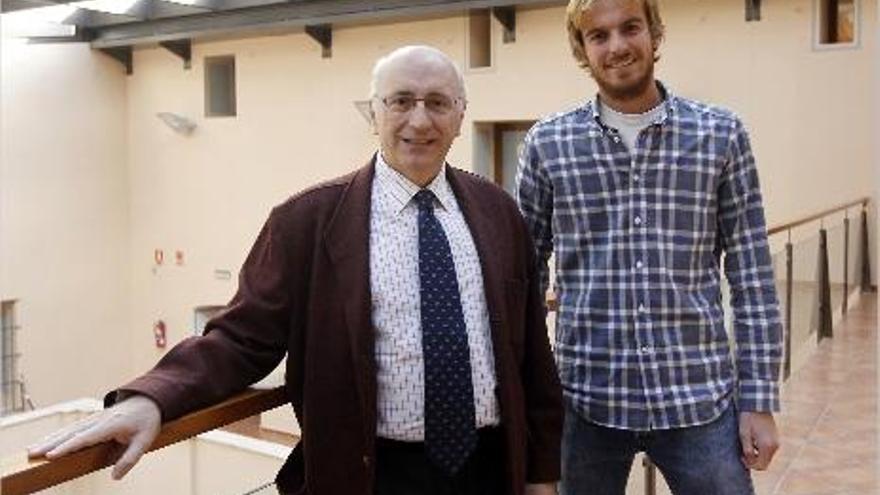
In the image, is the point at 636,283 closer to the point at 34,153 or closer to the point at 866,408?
the point at 866,408

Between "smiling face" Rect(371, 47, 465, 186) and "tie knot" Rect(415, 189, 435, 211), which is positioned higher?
"smiling face" Rect(371, 47, 465, 186)

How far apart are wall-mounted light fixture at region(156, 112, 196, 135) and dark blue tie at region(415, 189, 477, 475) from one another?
11.0 meters

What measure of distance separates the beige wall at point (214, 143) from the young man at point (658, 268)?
6.58 metres

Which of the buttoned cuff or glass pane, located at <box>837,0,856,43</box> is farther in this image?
glass pane, located at <box>837,0,856,43</box>

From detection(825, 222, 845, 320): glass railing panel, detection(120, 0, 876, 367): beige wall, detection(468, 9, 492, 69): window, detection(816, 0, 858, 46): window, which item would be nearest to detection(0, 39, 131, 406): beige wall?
detection(120, 0, 876, 367): beige wall

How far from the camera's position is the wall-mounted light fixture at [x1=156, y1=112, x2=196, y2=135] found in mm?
11930

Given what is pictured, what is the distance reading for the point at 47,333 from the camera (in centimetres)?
1154


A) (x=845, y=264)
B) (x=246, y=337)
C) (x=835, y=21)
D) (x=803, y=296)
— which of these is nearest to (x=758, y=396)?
(x=246, y=337)

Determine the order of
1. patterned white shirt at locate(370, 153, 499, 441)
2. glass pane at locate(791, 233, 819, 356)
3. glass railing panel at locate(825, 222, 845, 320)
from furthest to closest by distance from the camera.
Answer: glass railing panel at locate(825, 222, 845, 320) < glass pane at locate(791, 233, 819, 356) < patterned white shirt at locate(370, 153, 499, 441)

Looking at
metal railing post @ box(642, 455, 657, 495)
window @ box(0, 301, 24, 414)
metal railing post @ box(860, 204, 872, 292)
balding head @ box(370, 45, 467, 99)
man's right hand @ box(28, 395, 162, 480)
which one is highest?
balding head @ box(370, 45, 467, 99)

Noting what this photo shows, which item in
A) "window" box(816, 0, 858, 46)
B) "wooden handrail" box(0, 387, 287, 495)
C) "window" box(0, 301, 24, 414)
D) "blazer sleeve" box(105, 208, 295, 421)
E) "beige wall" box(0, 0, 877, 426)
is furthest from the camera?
"window" box(0, 301, 24, 414)

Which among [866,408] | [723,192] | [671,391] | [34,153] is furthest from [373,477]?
[34,153]

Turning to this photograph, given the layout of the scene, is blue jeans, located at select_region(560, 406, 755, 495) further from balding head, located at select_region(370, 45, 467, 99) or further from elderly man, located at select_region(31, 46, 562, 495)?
balding head, located at select_region(370, 45, 467, 99)

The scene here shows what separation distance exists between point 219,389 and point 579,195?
70 cm
